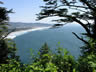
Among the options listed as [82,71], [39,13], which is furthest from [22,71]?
[39,13]

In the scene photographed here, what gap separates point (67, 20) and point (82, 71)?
20.6 feet

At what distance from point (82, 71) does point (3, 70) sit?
0.84 metres

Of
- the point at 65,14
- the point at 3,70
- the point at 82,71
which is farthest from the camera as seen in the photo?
the point at 65,14

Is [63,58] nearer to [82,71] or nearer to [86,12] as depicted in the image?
[82,71]

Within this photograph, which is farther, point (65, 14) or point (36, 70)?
point (65, 14)

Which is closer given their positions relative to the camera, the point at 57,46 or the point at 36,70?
the point at 36,70

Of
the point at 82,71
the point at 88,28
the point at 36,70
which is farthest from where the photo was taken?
the point at 88,28

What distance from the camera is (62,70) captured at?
147 cm

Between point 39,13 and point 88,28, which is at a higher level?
point 39,13

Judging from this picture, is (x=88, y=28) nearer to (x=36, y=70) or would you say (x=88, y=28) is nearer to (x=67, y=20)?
(x=67, y=20)

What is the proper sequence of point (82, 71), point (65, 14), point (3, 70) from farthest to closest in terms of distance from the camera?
point (65, 14)
point (3, 70)
point (82, 71)

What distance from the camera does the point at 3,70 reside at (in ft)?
5.09

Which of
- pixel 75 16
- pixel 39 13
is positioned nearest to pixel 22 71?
pixel 39 13

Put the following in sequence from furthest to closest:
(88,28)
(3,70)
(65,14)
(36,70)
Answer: (65,14) → (88,28) → (3,70) → (36,70)
